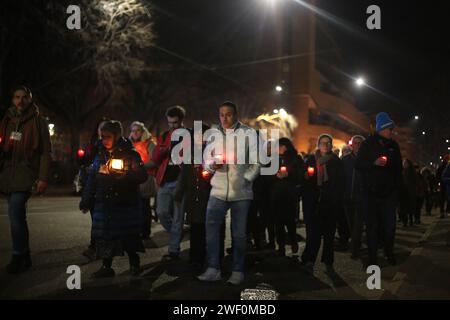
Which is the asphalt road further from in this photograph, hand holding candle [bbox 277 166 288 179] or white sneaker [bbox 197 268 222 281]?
hand holding candle [bbox 277 166 288 179]

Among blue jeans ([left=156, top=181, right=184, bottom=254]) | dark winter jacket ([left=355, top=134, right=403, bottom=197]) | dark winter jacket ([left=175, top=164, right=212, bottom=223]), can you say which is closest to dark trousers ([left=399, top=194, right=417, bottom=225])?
dark winter jacket ([left=355, top=134, right=403, bottom=197])

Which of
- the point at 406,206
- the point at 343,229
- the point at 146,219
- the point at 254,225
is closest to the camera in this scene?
the point at 254,225

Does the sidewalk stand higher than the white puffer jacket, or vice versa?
the white puffer jacket

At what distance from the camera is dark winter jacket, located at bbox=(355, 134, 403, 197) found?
23.5 ft

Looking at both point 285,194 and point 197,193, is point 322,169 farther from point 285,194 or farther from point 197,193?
point 197,193

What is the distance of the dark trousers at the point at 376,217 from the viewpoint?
7.07 metres

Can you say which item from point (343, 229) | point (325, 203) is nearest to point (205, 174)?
point (325, 203)

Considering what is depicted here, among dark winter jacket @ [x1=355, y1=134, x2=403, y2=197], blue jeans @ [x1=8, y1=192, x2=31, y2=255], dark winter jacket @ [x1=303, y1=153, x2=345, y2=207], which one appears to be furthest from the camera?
dark winter jacket @ [x1=303, y1=153, x2=345, y2=207]

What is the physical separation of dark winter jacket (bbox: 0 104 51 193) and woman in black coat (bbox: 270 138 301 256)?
352 centimetres

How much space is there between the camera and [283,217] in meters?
8.22

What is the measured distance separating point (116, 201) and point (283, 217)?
10.1 ft

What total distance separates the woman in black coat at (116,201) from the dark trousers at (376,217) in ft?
9.97

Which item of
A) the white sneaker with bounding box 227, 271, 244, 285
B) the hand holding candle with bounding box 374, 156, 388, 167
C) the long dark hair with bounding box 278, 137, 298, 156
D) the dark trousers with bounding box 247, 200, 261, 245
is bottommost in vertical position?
the white sneaker with bounding box 227, 271, 244, 285

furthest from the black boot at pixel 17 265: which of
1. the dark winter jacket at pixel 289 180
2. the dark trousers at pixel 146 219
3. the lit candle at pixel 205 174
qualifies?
the dark winter jacket at pixel 289 180
